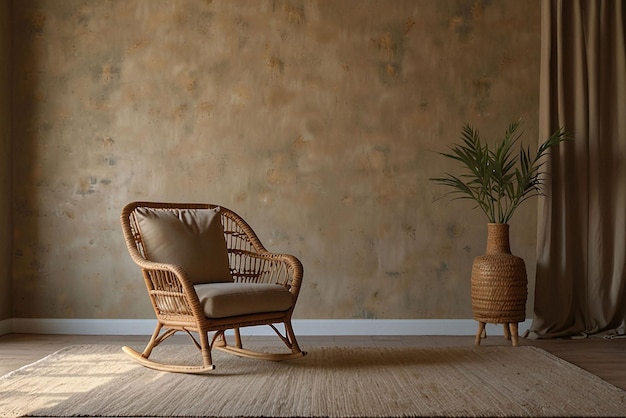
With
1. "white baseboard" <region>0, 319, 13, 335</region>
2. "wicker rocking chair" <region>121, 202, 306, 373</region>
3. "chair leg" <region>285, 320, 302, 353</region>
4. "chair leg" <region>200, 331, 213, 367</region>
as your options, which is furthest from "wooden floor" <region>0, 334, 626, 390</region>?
"chair leg" <region>200, 331, 213, 367</region>

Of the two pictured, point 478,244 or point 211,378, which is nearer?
point 211,378

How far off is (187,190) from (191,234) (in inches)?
46.2

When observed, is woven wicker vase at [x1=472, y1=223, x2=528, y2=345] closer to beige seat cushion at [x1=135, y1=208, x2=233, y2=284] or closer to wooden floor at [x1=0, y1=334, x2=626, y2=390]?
wooden floor at [x1=0, y1=334, x2=626, y2=390]

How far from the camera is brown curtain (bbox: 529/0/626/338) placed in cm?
471

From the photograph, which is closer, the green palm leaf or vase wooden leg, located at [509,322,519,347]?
vase wooden leg, located at [509,322,519,347]

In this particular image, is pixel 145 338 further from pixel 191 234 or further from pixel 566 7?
pixel 566 7

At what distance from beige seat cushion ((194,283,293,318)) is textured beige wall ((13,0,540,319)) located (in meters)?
1.29

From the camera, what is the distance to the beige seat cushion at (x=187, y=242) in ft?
12.0

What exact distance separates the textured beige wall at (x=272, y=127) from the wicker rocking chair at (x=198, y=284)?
2.88ft

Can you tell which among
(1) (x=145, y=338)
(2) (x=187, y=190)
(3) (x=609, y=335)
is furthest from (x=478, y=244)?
(1) (x=145, y=338)

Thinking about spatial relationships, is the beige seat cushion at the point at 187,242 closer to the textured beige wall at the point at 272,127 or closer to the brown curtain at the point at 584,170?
the textured beige wall at the point at 272,127

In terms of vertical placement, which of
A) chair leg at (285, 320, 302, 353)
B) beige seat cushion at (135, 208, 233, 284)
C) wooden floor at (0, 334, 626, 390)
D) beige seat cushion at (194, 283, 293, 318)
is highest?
beige seat cushion at (135, 208, 233, 284)

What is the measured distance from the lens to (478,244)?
4844mm

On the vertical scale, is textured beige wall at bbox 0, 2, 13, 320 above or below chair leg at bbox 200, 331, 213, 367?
above
